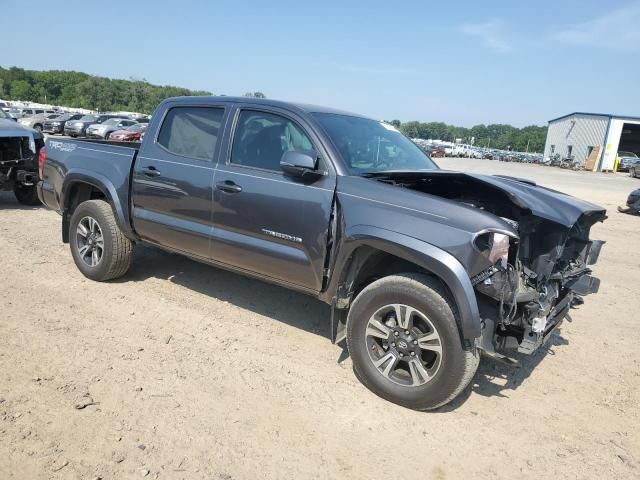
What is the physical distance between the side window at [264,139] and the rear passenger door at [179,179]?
23 centimetres

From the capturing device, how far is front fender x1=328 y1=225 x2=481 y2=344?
3.05 metres

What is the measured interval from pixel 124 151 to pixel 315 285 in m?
2.57

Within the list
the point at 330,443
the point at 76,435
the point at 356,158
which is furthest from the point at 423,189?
the point at 76,435

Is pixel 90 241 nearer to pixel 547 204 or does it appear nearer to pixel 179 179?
pixel 179 179

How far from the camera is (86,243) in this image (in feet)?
17.7

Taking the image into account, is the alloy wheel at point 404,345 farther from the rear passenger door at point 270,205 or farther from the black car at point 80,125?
the black car at point 80,125

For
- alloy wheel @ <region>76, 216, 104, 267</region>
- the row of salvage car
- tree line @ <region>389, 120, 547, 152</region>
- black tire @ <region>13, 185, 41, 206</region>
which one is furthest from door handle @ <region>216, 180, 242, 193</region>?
tree line @ <region>389, 120, 547, 152</region>

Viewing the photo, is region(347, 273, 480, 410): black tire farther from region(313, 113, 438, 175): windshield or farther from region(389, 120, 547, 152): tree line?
region(389, 120, 547, 152): tree line

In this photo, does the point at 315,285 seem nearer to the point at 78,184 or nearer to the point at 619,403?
the point at 619,403

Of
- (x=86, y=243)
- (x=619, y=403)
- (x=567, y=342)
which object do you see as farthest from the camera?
(x=86, y=243)

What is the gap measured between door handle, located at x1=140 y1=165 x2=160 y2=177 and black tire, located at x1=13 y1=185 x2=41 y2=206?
555 centimetres

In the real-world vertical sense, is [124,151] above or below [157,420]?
above

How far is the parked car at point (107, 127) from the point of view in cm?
3039

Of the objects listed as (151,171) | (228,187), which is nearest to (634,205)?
(228,187)
